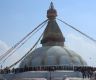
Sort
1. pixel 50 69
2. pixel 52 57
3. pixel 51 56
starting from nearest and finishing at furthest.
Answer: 1. pixel 50 69
2. pixel 52 57
3. pixel 51 56

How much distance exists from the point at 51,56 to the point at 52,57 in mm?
212

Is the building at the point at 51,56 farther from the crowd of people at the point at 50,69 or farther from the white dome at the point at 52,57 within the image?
the crowd of people at the point at 50,69

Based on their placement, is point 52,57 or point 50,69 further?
point 52,57

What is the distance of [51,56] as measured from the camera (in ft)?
159

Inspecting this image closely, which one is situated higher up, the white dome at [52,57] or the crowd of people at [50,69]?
the white dome at [52,57]

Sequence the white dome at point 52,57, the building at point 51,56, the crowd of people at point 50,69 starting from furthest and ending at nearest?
1. the white dome at point 52,57
2. the crowd of people at point 50,69
3. the building at point 51,56

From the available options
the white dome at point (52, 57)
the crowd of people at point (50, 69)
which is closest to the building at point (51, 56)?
the white dome at point (52, 57)

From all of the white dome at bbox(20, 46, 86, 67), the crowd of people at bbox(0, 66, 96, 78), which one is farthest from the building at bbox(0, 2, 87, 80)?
the crowd of people at bbox(0, 66, 96, 78)

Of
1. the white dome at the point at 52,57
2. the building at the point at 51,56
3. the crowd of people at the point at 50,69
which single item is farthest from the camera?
the white dome at the point at 52,57

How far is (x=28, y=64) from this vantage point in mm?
49219

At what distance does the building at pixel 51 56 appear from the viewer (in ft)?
146

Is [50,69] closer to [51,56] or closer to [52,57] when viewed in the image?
[52,57]

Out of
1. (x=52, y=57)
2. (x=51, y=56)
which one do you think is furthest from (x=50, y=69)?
(x=51, y=56)

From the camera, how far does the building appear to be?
44562mm
